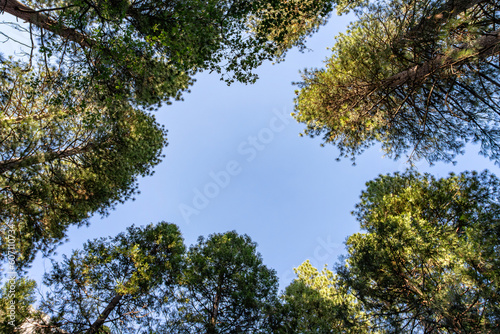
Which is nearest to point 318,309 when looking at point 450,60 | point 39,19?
point 450,60

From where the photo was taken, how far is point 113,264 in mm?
8703

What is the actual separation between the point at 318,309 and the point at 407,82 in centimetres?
963

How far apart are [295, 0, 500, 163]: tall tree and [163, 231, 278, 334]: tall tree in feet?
21.1

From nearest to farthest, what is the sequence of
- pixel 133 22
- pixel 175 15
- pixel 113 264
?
1. pixel 175 15
2. pixel 133 22
3. pixel 113 264

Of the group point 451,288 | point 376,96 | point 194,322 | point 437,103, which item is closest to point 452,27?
point 376,96

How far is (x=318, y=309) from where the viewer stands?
9.53 meters

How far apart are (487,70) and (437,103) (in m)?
1.45

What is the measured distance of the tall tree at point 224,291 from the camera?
312 inches

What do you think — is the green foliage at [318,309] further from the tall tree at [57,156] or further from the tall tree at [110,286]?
the tall tree at [57,156]

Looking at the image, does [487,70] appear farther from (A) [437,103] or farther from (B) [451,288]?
(B) [451,288]

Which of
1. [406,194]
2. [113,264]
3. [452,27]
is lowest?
[113,264]

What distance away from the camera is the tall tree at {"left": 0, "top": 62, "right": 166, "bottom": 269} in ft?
22.5

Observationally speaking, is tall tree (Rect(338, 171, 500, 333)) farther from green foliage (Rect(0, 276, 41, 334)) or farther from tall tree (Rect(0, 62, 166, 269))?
green foliage (Rect(0, 276, 41, 334))

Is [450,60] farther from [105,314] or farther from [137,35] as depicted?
[105,314]
